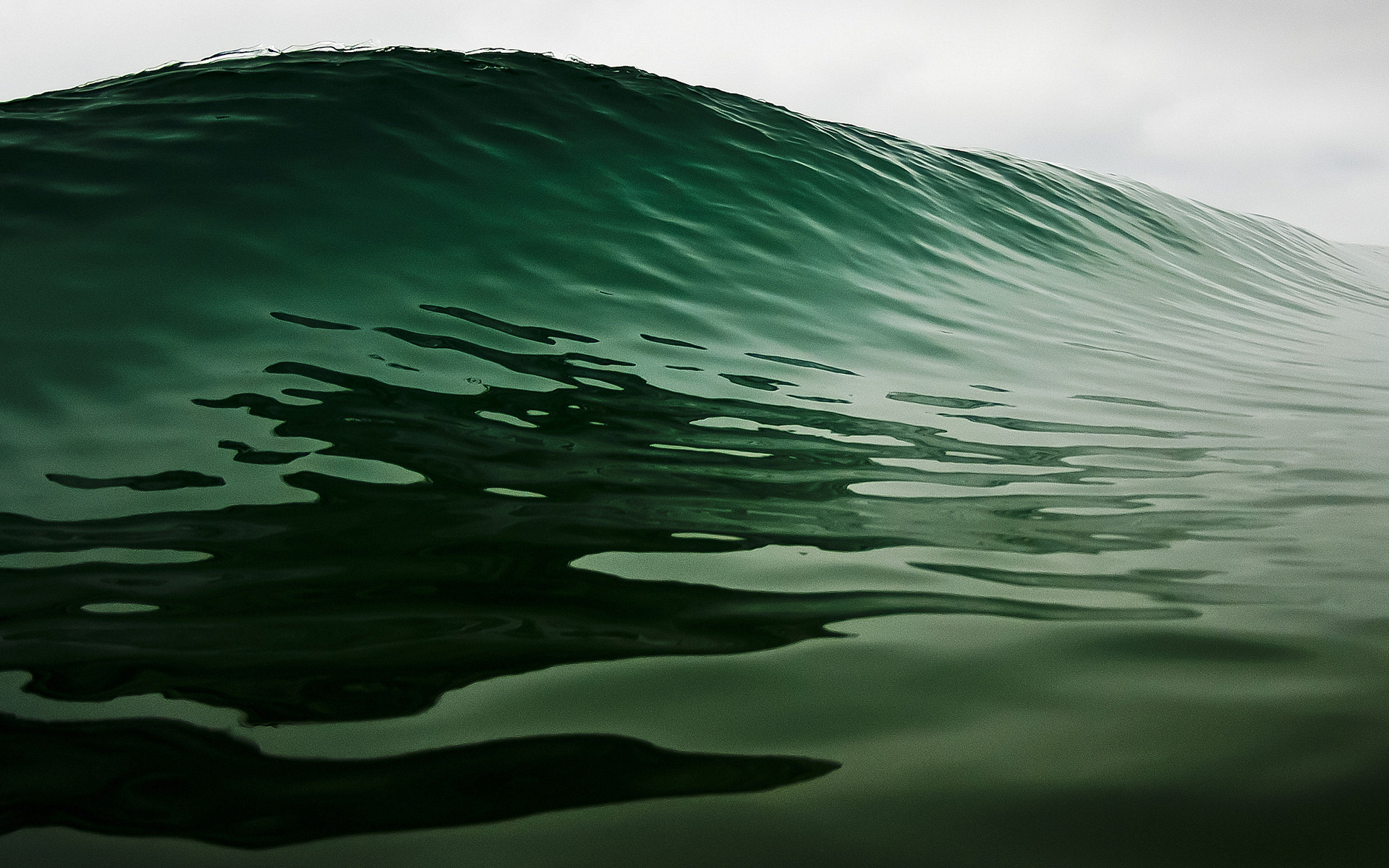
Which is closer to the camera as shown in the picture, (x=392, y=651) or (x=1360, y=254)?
(x=392, y=651)

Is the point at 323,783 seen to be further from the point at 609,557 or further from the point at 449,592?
the point at 609,557

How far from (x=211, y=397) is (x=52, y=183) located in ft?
6.57

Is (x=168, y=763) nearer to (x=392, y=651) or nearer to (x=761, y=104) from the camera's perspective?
(x=392, y=651)

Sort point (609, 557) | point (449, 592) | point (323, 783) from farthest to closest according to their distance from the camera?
point (609, 557) < point (449, 592) < point (323, 783)

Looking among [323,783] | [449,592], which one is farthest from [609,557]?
[323,783]

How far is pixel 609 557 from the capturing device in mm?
1228

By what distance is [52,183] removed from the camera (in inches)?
127

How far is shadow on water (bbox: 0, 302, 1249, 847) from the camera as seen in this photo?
75 cm

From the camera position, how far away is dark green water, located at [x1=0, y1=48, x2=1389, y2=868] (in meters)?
0.71

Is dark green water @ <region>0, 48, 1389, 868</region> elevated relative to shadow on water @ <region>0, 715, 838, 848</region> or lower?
elevated

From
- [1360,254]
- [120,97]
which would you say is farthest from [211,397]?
[1360,254]

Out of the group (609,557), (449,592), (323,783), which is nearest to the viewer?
(323,783)

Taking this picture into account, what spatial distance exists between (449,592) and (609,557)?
0.75ft

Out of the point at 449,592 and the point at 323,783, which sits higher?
the point at 449,592
